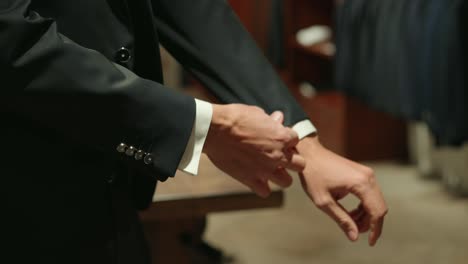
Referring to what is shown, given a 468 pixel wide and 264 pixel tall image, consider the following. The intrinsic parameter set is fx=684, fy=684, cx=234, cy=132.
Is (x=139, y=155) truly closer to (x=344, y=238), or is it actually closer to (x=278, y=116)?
(x=278, y=116)

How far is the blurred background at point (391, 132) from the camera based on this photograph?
256 centimetres

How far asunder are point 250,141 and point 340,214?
0.21 meters

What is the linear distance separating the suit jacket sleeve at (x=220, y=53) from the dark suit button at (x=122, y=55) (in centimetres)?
14

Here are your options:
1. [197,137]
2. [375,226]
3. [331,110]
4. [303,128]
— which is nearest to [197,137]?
[197,137]

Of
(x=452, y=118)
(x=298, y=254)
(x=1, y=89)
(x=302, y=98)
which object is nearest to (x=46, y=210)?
(x=1, y=89)

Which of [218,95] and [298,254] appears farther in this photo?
[298,254]

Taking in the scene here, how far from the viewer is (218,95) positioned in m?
1.00

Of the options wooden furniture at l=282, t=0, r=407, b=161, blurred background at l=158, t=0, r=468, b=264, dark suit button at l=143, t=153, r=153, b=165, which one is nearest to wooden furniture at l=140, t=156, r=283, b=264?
dark suit button at l=143, t=153, r=153, b=165

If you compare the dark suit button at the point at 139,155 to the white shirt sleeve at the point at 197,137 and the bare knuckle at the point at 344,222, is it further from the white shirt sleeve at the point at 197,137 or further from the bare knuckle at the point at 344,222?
the bare knuckle at the point at 344,222

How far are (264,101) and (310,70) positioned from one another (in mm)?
3103

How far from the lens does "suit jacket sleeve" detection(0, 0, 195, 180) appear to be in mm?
735

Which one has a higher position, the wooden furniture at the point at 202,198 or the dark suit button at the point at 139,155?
the dark suit button at the point at 139,155

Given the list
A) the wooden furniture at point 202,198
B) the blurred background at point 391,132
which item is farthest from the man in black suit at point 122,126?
the blurred background at point 391,132

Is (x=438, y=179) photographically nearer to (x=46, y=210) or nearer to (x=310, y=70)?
(x=310, y=70)
